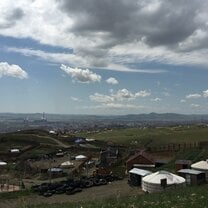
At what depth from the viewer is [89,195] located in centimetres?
4909

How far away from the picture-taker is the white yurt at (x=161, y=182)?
48812mm

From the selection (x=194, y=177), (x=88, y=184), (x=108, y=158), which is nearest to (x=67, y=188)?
(x=88, y=184)

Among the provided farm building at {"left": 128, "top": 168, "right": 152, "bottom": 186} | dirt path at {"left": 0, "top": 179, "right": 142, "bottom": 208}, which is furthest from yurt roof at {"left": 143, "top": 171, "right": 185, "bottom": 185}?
farm building at {"left": 128, "top": 168, "right": 152, "bottom": 186}

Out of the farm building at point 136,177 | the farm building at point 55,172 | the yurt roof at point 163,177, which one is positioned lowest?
the farm building at point 55,172

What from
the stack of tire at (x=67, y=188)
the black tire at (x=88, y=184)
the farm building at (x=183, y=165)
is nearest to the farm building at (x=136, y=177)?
the stack of tire at (x=67, y=188)

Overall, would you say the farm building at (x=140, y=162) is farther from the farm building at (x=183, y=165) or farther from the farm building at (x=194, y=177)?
the farm building at (x=194, y=177)

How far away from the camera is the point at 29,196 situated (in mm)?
50906

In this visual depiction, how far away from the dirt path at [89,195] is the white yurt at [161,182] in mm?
1466

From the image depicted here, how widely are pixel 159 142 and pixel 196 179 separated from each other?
8624cm

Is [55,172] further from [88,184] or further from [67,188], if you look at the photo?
[67,188]

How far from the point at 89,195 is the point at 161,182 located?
8.60 metres

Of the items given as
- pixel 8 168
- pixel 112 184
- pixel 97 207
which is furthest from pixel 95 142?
pixel 97 207

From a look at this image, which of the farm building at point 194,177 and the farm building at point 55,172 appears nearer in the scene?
the farm building at point 194,177

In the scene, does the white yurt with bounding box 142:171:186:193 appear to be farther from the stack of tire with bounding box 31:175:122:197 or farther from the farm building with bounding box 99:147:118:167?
the farm building with bounding box 99:147:118:167
